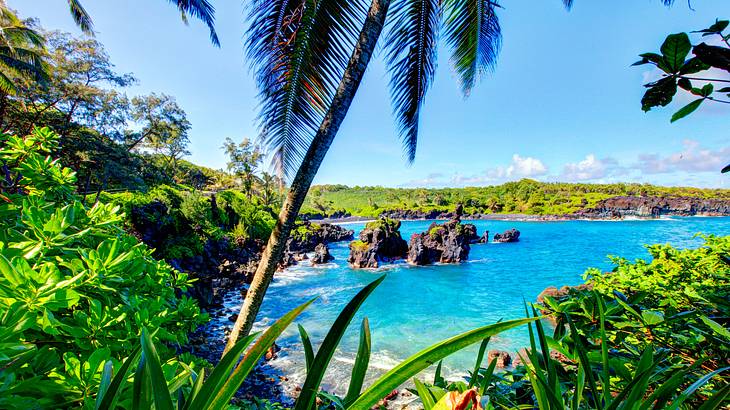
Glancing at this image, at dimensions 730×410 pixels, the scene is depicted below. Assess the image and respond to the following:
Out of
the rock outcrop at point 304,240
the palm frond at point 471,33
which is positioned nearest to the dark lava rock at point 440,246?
the rock outcrop at point 304,240

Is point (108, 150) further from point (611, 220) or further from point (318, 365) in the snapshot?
point (611, 220)

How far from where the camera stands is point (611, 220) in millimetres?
57969

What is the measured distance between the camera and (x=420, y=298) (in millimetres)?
15773

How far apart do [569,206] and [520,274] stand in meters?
54.1

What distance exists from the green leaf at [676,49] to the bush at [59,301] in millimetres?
1781

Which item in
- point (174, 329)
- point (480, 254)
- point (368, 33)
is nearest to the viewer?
point (174, 329)

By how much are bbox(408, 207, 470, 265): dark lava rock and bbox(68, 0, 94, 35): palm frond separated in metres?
21.8

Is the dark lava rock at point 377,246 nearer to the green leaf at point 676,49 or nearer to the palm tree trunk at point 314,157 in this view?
the palm tree trunk at point 314,157

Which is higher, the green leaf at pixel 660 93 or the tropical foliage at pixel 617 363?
the green leaf at pixel 660 93

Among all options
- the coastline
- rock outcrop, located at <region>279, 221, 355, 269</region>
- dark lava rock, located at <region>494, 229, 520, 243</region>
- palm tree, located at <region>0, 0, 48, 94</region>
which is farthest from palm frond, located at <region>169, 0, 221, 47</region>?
the coastline

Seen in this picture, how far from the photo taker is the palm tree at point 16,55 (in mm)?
8867

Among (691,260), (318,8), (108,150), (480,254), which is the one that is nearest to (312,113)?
(318,8)

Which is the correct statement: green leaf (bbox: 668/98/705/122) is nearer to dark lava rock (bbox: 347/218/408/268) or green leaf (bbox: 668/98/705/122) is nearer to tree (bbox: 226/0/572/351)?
tree (bbox: 226/0/572/351)

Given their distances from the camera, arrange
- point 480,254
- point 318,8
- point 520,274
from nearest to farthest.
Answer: point 318,8, point 520,274, point 480,254
